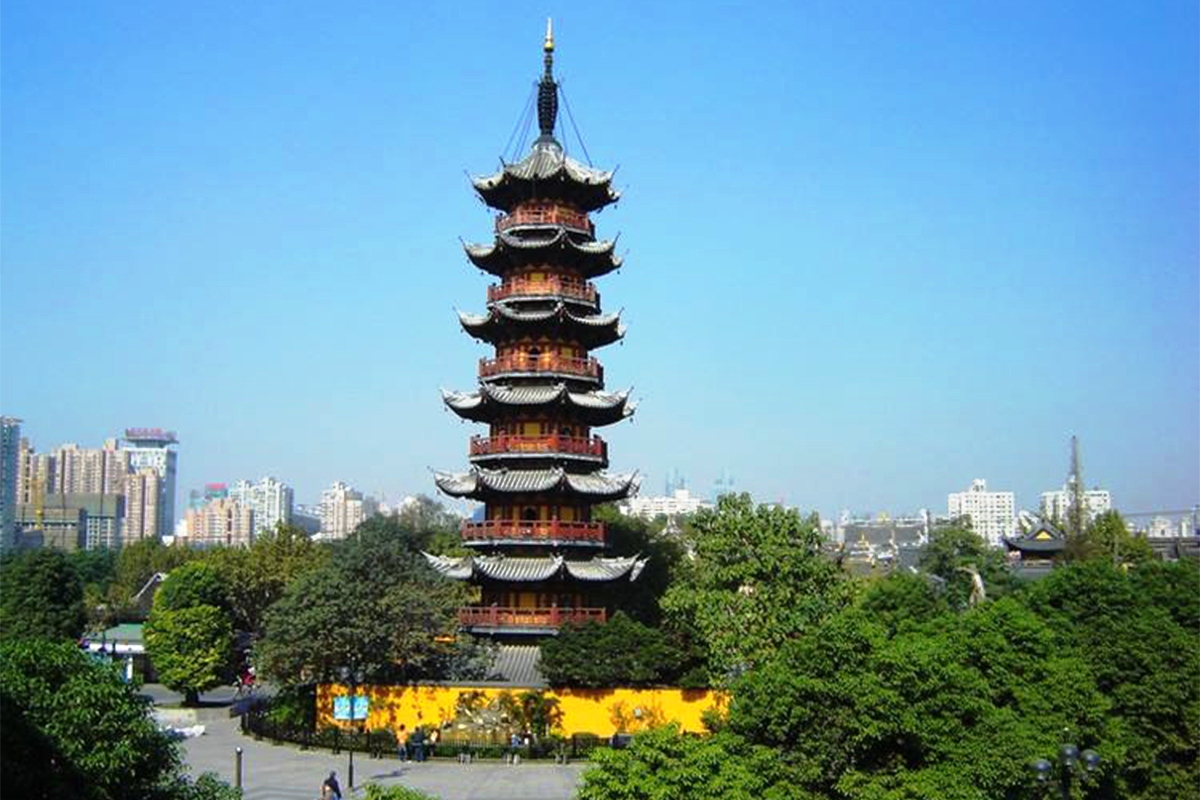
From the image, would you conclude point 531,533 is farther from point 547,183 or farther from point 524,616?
point 547,183

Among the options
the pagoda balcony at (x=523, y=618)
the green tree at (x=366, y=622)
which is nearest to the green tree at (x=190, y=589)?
the green tree at (x=366, y=622)

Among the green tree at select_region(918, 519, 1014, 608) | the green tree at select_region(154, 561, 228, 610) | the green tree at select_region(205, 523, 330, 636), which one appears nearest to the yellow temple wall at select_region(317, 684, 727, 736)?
the green tree at select_region(154, 561, 228, 610)

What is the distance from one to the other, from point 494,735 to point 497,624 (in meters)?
4.29

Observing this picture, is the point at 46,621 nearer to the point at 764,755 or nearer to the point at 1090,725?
the point at 764,755

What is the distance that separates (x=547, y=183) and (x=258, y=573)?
75.0 ft

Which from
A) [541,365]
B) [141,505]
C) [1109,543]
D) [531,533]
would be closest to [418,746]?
[531,533]

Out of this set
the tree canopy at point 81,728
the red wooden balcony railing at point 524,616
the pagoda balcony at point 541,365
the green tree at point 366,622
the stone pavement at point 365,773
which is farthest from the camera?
the pagoda balcony at point 541,365

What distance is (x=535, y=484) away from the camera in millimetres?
39469

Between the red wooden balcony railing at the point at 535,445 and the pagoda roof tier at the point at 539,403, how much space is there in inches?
38.5

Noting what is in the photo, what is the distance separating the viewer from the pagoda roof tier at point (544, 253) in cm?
4175

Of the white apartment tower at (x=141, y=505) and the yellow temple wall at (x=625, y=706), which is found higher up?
the white apartment tower at (x=141, y=505)

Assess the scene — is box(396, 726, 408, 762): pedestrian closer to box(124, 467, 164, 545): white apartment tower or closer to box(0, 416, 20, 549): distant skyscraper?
box(0, 416, 20, 549): distant skyscraper

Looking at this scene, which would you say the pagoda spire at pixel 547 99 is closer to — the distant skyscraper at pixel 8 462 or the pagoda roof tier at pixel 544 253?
the pagoda roof tier at pixel 544 253

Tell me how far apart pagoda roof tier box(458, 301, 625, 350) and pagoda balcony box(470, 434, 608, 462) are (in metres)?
3.79
